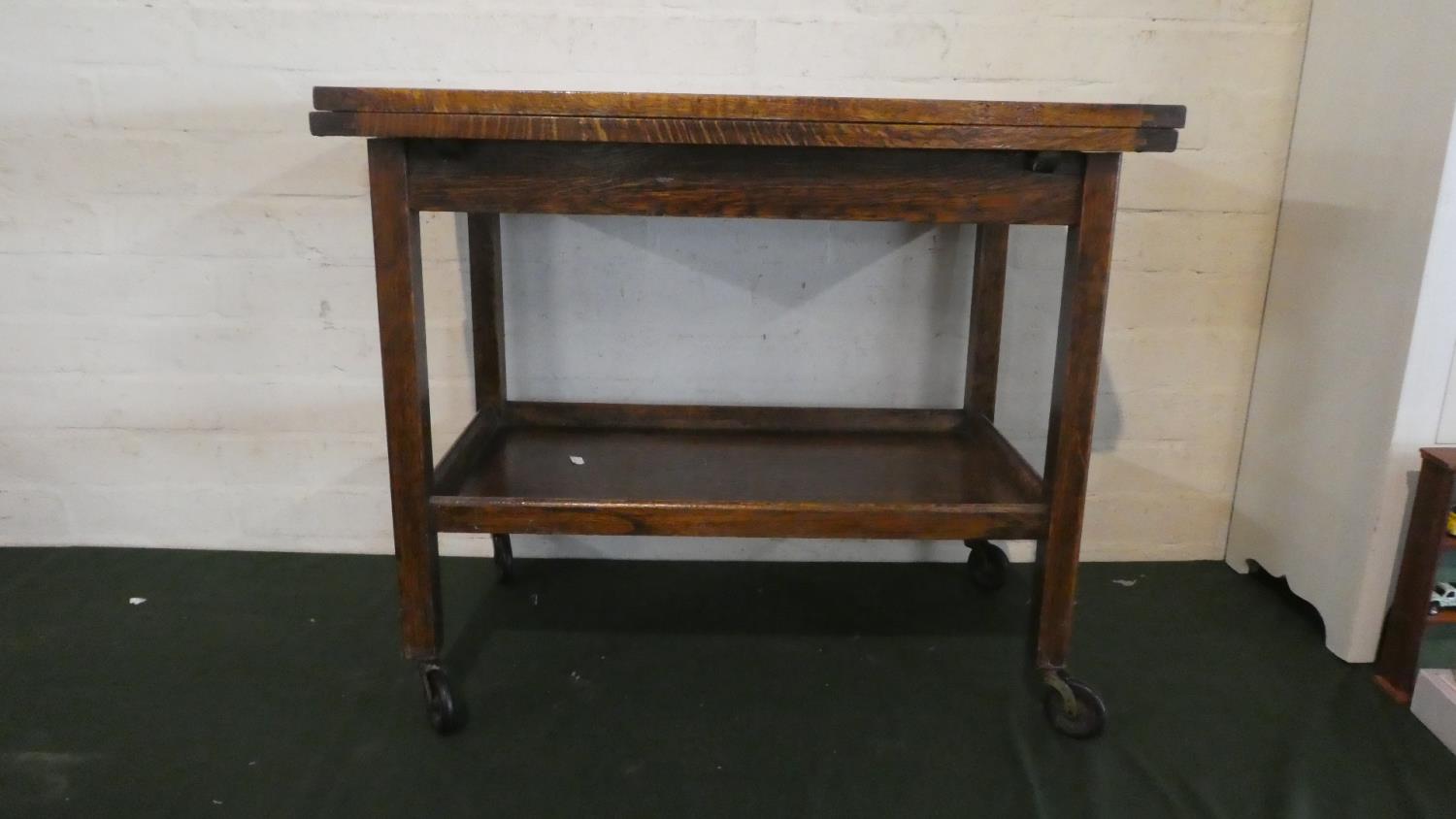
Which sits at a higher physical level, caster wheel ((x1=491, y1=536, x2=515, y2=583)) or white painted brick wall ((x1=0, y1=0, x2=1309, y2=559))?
white painted brick wall ((x1=0, y1=0, x2=1309, y2=559))

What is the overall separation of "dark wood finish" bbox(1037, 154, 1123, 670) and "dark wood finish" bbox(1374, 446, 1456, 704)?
529 millimetres

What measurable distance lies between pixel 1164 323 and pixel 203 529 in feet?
6.20

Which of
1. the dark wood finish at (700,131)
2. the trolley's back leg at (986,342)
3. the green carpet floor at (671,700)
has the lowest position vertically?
the green carpet floor at (671,700)

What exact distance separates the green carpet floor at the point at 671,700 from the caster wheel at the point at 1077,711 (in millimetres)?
21

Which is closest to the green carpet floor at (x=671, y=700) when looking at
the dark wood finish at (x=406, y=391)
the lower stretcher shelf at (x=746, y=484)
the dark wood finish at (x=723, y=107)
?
the dark wood finish at (x=406, y=391)

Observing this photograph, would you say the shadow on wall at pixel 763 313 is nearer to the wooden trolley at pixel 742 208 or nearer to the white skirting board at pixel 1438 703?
the wooden trolley at pixel 742 208

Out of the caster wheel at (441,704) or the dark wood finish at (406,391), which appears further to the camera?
the caster wheel at (441,704)

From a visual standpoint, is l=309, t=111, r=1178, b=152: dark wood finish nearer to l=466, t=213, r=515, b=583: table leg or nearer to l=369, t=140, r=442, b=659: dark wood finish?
l=369, t=140, r=442, b=659: dark wood finish

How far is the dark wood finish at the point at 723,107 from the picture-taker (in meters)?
1.04

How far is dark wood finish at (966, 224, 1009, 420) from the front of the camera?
1.62 m

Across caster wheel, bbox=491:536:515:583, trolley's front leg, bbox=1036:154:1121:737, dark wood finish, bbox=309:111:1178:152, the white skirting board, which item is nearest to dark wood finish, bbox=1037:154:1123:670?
trolley's front leg, bbox=1036:154:1121:737

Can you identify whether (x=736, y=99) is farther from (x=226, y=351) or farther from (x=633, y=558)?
(x=226, y=351)

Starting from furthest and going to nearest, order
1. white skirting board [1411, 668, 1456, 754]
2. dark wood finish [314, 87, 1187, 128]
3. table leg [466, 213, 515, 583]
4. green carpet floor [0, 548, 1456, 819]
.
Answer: table leg [466, 213, 515, 583] < white skirting board [1411, 668, 1456, 754] < green carpet floor [0, 548, 1456, 819] < dark wood finish [314, 87, 1187, 128]

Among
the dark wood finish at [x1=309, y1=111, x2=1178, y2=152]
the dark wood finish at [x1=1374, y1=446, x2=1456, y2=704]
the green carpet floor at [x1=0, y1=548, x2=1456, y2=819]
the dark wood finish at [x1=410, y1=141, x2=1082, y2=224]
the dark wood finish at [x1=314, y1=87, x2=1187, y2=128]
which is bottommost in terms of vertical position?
the green carpet floor at [x1=0, y1=548, x2=1456, y2=819]
